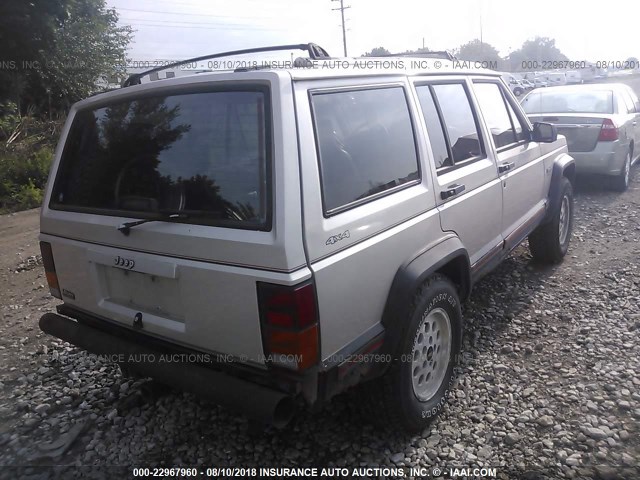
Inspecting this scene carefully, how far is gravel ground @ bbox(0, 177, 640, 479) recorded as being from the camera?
8.76 ft

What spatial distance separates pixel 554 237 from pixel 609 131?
335 cm

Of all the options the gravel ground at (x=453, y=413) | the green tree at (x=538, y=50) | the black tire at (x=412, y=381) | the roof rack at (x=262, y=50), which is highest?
the green tree at (x=538, y=50)

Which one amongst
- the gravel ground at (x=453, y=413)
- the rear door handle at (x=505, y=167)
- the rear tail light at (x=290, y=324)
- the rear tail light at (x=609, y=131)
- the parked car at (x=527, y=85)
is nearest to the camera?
the rear tail light at (x=290, y=324)

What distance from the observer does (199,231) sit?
2.21 metres

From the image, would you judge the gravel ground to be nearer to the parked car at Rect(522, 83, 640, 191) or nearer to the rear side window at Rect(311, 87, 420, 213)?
the rear side window at Rect(311, 87, 420, 213)

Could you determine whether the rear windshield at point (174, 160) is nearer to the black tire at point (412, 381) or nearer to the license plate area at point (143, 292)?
the license plate area at point (143, 292)

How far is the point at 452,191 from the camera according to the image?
3.04 meters

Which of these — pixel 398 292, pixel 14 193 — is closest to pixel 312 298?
pixel 398 292

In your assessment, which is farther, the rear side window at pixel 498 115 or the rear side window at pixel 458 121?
the rear side window at pixel 498 115

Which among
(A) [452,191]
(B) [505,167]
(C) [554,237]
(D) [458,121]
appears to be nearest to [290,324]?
(A) [452,191]

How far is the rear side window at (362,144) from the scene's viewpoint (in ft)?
7.47

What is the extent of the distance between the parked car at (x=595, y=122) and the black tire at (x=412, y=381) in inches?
225

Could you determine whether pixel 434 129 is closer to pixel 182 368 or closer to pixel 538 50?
pixel 182 368

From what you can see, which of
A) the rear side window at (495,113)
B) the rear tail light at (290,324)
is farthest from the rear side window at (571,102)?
the rear tail light at (290,324)
